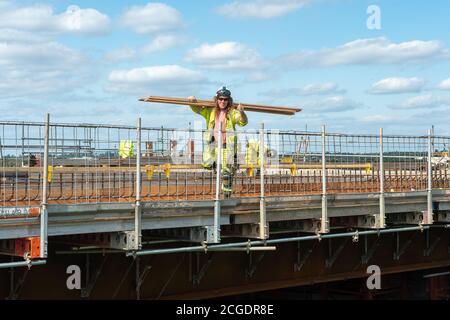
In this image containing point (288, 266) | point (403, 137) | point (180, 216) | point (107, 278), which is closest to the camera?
point (180, 216)

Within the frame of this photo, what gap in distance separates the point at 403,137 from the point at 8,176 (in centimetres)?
823

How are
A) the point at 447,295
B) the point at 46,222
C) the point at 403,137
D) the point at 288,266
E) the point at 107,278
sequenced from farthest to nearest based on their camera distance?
the point at 447,295 < the point at 403,137 < the point at 288,266 < the point at 107,278 < the point at 46,222

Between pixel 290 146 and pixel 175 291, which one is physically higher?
pixel 290 146

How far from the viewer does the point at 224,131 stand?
12.1 m

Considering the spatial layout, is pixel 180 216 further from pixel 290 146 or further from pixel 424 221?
pixel 424 221

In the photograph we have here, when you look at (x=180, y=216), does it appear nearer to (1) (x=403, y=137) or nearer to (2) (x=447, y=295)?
(1) (x=403, y=137)

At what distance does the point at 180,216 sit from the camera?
10695 millimetres

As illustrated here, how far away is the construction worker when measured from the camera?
12.3 meters

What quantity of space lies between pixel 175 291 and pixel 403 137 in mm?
6052
